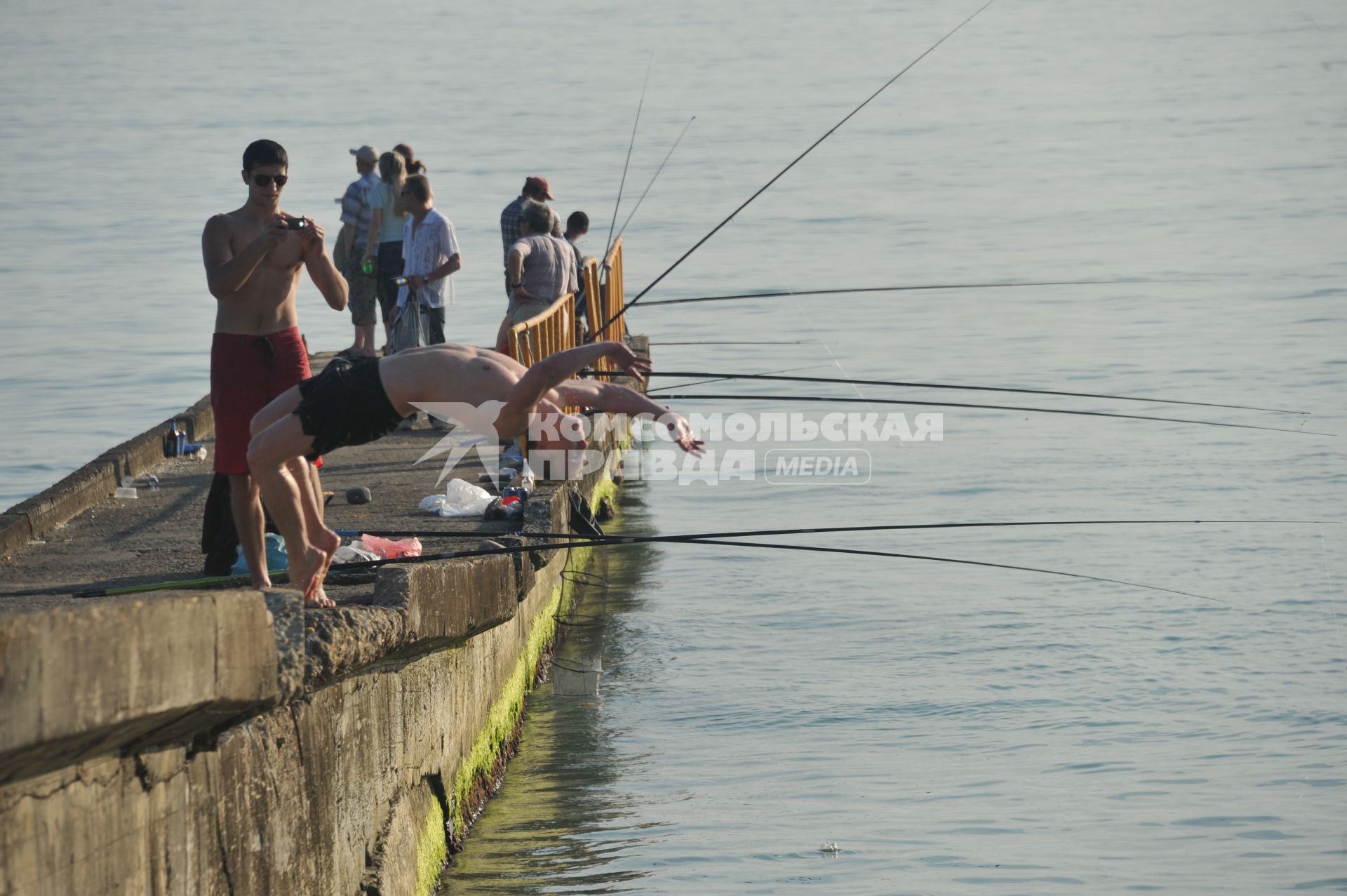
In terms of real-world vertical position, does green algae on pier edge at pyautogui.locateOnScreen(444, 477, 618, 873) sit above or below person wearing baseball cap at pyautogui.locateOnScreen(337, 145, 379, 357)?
below

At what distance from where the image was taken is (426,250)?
11125 millimetres

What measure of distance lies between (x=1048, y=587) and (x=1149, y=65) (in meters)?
53.0

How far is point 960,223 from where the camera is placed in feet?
112

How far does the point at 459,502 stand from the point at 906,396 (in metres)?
12.1

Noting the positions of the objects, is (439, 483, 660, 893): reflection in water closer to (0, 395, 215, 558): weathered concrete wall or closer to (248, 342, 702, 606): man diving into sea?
(248, 342, 702, 606): man diving into sea

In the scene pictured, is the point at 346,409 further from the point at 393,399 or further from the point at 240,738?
the point at 240,738

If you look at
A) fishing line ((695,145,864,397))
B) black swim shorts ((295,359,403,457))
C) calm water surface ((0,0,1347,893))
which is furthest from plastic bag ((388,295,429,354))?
fishing line ((695,145,864,397))

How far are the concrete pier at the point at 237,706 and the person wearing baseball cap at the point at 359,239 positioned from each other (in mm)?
3216

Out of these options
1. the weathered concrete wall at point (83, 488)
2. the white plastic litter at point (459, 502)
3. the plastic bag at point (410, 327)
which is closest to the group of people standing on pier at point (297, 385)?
the weathered concrete wall at point (83, 488)

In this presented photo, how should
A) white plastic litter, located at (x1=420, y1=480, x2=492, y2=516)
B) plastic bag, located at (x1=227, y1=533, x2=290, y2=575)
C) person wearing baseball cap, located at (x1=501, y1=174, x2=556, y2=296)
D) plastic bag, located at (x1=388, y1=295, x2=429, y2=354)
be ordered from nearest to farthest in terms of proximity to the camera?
plastic bag, located at (x1=227, y1=533, x2=290, y2=575), white plastic litter, located at (x1=420, y1=480, x2=492, y2=516), plastic bag, located at (x1=388, y1=295, x2=429, y2=354), person wearing baseball cap, located at (x1=501, y1=174, x2=556, y2=296)

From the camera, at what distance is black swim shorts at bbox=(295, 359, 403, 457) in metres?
5.18

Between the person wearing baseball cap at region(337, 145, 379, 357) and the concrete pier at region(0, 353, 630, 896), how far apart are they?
322 cm

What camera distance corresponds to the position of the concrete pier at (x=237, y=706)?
3088 mm

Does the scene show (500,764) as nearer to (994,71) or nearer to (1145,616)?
(1145,616)
